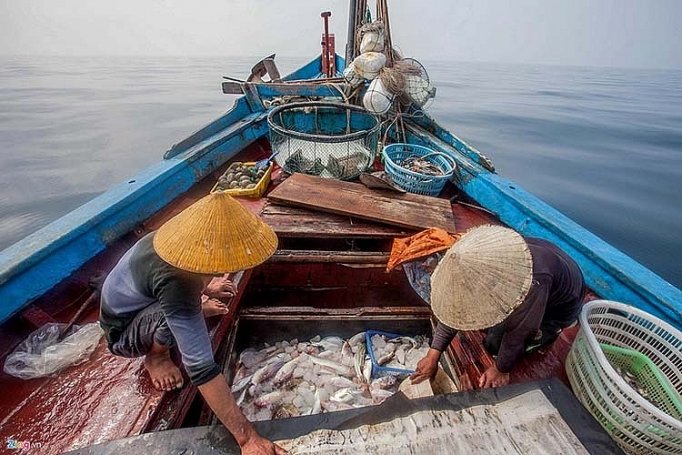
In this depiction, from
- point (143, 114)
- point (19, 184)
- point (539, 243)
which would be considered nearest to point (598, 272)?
point (539, 243)

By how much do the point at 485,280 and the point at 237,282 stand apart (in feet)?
6.37

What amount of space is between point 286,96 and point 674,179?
13.0 meters

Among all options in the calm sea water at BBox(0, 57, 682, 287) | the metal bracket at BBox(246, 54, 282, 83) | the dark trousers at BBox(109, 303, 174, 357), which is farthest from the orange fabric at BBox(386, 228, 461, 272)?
the calm sea water at BBox(0, 57, 682, 287)

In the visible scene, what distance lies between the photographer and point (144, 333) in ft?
6.22

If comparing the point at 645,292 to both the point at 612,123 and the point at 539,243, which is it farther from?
the point at 612,123

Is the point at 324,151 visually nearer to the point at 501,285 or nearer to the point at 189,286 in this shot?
the point at 189,286

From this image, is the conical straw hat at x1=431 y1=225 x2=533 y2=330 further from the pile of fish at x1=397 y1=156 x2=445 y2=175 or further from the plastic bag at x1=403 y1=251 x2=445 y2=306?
the pile of fish at x1=397 y1=156 x2=445 y2=175

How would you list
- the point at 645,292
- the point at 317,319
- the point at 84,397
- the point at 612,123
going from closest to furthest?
1. the point at 84,397
2. the point at 645,292
3. the point at 317,319
4. the point at 612,123

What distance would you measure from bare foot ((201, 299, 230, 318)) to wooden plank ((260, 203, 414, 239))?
0.81 meters

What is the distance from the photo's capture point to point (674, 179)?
10.8 meters

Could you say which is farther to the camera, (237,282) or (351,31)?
(351,31)

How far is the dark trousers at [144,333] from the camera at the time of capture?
188 centimetres

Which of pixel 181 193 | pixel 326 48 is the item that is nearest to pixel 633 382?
pixel 181 193

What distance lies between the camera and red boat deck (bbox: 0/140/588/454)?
5.66ft
